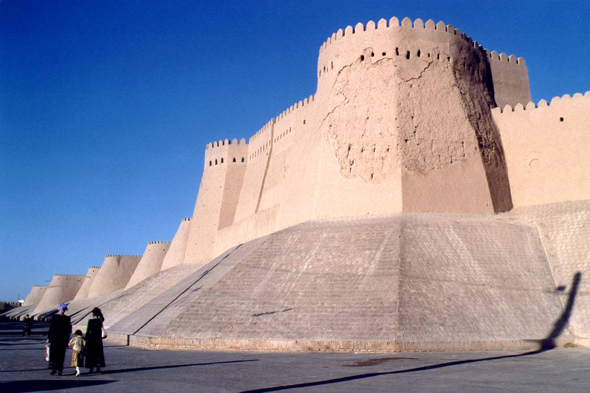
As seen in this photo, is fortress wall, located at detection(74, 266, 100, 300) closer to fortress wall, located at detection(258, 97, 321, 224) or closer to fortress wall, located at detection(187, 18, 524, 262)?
fortress wall, located at detection(258, 97, 321, 224)

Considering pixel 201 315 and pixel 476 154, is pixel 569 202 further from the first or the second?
pixel 201 315

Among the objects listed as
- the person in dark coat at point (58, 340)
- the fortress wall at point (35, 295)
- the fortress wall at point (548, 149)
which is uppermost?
the fortress wall at point (548, 149)

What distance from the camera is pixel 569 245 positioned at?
1562 centimetres

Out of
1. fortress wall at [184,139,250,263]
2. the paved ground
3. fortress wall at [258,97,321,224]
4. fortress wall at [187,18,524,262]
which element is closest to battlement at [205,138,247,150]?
fortress wall at [184,139,250,263]

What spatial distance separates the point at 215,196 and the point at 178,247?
4911mm

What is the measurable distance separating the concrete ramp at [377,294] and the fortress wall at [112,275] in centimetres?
2575

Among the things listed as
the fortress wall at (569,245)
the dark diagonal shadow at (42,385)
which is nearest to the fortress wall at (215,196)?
the fortress wall at (569,245)

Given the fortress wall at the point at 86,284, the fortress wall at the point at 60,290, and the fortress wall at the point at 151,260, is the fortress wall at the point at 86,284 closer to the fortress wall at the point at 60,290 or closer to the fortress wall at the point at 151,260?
the fortress wall at the point at 60,290

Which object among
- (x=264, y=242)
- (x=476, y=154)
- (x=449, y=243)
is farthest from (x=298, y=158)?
(x=449, y=243)

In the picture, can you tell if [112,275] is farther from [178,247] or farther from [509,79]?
[509,79]

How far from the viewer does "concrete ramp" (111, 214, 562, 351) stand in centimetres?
1296

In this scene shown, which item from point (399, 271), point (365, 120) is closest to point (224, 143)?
point (365, 120)

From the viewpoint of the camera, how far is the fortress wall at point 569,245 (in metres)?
14.0

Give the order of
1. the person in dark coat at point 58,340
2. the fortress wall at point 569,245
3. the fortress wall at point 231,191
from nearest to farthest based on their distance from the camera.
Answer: the person in dark coat at point 58,340, the fortress wall at point 569,245, the fortress wall at point 231,191
